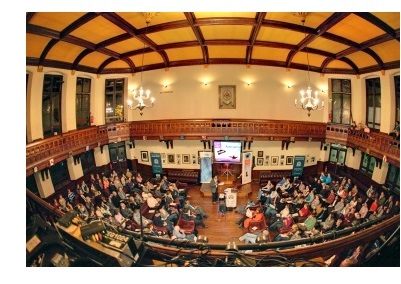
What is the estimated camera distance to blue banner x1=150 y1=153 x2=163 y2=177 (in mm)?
5434

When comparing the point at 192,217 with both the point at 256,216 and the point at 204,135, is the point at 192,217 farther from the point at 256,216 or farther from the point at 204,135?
the point at 204,135

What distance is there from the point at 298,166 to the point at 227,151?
1657 mm

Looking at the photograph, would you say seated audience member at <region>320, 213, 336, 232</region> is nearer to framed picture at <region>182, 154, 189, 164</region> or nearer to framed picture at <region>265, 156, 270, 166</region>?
framed picture at <region>265, 156, 270, 166</region>

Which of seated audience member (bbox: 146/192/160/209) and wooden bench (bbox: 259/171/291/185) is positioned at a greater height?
wooden bench (bbox: 259/171/291/185)

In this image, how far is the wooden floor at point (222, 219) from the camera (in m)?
4.87

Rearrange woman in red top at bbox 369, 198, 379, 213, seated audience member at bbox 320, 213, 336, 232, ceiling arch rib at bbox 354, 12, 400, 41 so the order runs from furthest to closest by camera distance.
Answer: seated audience member at bbox 320, 213, 336, 232, woman in red top at bbox 369, 198, 379, 213, ceiling arch rib at bbox 354, 12, 400, 41

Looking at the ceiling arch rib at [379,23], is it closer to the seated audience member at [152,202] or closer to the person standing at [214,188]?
the person standing at [214,188]

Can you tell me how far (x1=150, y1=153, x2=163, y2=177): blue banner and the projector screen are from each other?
4.32 feet

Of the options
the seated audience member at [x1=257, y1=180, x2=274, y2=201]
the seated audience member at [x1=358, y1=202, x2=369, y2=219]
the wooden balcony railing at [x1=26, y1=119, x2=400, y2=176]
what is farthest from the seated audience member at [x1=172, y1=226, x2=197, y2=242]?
the seated audience member at [x1=358, y1=202, x2=369, y2=219]

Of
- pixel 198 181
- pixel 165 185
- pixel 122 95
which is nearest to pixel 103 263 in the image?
pixel 165 185

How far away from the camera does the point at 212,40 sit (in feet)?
18.2

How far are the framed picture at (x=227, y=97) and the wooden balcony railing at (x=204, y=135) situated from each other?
0.40 metres

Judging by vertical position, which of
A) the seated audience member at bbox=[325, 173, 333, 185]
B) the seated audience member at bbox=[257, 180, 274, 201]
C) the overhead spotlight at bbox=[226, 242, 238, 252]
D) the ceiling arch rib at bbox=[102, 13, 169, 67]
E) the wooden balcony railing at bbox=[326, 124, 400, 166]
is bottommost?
the overhead spotlight at bbox=[226, 242, 238, 252]

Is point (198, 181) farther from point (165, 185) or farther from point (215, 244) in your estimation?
point (215, 244)
